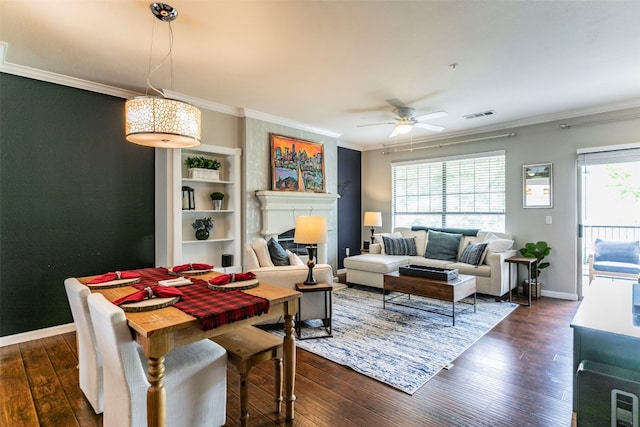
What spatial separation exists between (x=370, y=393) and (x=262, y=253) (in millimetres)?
1829

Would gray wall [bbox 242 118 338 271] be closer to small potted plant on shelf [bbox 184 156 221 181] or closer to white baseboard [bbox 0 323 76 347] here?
small potted plant on shelf [bbox 184 156 221 181]

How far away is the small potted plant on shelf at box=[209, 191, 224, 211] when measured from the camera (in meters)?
4.42

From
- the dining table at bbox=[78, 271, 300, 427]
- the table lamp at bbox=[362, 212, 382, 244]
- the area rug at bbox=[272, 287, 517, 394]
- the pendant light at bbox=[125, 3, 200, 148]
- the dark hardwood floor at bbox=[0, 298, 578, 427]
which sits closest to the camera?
the dining table at bbox=[78, 271, 300, 427]

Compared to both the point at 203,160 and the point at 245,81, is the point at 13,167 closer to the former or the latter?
the point at 203,160

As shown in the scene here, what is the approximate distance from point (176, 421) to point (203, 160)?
3.23 m

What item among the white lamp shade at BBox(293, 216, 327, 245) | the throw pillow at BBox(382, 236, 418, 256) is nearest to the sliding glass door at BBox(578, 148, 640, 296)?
the throw pillow at BBox(382, 236, 418, 256)

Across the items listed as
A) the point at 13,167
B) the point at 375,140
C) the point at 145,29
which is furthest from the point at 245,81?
the point at 375,140

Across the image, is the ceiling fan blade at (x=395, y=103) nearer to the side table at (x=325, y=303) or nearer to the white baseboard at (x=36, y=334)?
the side table at (x=325, y=303)

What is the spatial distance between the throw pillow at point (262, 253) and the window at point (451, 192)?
383 cm

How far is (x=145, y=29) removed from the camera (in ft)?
8.24

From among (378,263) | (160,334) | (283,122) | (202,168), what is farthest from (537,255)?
(160,334)

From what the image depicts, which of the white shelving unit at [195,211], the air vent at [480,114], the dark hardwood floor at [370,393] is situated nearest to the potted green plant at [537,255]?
the dark hardwood floor at [370,393]

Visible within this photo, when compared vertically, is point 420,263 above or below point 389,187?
below

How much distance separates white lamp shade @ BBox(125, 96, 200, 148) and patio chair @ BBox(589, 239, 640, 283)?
522 centimetres
